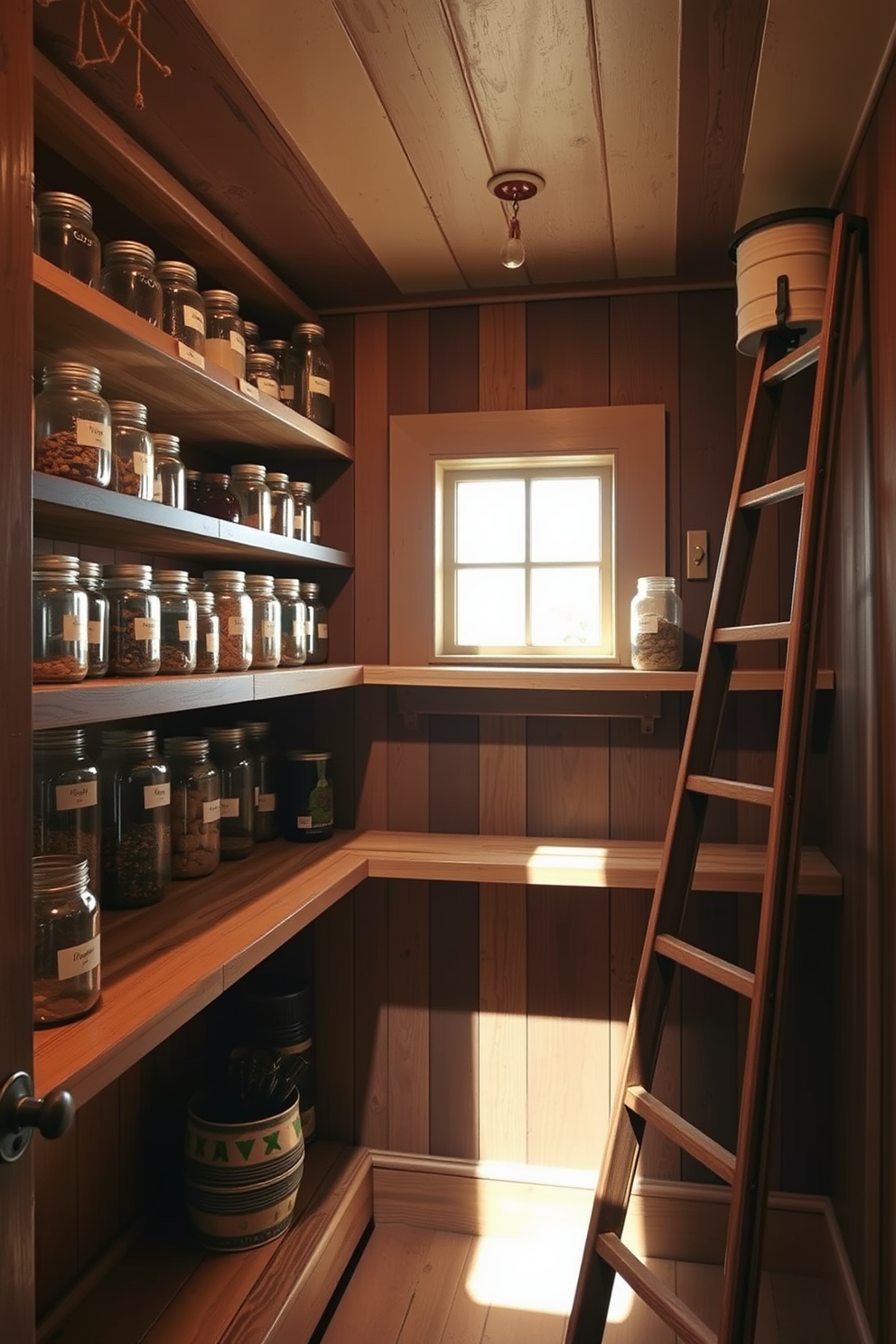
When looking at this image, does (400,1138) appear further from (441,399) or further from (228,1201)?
(441,399)

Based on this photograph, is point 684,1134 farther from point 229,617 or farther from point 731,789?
point 229,617

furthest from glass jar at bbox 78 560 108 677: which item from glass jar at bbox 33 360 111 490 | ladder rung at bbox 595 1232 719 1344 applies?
ladder rung at bbox 595 1232 719 1344

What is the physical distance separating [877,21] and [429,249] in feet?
3.33

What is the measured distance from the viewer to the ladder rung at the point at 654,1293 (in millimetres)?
1498

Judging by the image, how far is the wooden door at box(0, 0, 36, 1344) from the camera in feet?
2.92

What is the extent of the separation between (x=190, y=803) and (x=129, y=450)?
721 mm

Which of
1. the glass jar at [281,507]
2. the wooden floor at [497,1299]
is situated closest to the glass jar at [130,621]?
the glass jar at [281,507]

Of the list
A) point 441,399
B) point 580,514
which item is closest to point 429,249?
point 441,399

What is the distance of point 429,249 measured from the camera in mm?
2162

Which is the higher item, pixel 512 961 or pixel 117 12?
pixel 117 12

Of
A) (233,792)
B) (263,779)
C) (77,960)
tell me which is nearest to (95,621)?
(77,960)

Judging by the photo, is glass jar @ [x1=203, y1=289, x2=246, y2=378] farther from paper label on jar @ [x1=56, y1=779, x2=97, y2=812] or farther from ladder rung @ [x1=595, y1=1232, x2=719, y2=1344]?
ladder rung @ [x1=595, y1=1232, x2=719, y2=1344]

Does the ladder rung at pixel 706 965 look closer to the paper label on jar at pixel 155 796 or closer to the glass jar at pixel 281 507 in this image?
the paper label on jar at pixel 155 796

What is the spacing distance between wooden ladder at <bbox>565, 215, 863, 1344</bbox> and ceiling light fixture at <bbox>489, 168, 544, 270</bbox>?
55 centimetres
